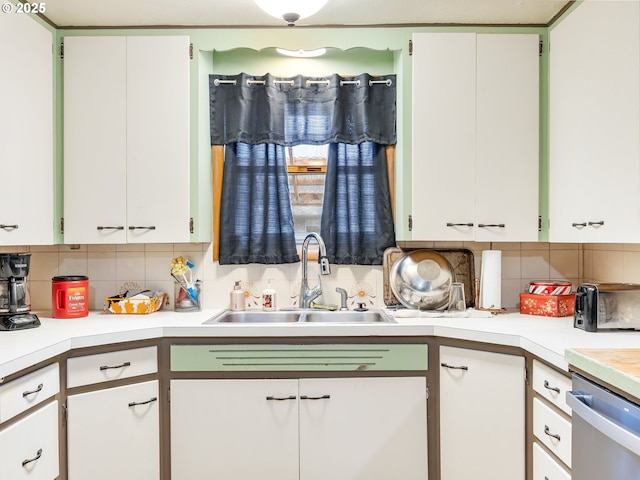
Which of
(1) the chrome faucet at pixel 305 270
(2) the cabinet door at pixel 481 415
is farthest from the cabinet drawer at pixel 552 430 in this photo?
Result: (1) the chrome faucet at pixel 305 270

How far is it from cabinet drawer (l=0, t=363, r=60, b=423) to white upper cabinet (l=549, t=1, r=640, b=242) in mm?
2162

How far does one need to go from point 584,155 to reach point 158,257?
2148mm

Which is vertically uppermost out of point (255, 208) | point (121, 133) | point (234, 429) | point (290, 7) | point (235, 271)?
point (290, 7)

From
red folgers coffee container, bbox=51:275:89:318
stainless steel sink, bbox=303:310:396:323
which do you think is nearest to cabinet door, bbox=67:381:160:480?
red folgers coffee container, bbox=51:275:89:318

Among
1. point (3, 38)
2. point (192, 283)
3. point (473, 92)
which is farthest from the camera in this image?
point (192, 283)

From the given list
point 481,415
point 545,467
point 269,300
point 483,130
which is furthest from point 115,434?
point 483,130

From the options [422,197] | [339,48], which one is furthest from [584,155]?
[339,48]

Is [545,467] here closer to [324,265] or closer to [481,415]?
[481,415]

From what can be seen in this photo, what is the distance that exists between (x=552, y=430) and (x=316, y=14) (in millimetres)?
2033

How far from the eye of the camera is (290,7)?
6.38ft

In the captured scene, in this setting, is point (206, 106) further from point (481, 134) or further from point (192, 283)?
point (481, 134)

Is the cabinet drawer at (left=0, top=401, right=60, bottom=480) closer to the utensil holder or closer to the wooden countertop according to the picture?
the utensil holder

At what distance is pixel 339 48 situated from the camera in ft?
8.20

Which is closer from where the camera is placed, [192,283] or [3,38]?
[3,38]
